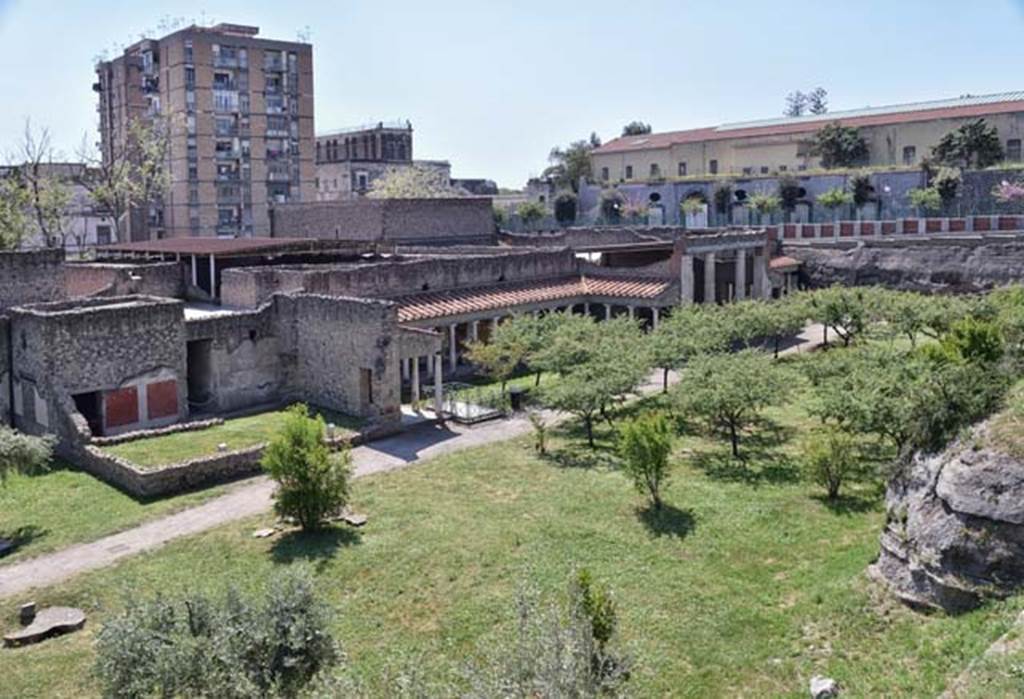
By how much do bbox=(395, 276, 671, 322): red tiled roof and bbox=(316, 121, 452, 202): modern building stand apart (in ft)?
189

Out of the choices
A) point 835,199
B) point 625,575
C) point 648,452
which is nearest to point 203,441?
point 648,452

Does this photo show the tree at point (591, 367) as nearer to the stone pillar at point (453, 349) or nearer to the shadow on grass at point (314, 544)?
the stone pillar at point (453, 349)

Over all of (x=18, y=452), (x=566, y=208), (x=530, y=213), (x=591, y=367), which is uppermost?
(x=566, y=208)

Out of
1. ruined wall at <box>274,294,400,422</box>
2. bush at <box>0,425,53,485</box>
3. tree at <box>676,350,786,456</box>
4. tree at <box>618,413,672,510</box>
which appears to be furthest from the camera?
ruined wall at <box>274,294,400,422</box>

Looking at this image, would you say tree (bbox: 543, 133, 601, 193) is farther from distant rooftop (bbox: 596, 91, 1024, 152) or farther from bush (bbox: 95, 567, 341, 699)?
bush (bbox: 95, 567, 341, 699)

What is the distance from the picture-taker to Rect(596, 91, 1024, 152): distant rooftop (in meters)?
70.1

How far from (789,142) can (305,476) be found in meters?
66.9

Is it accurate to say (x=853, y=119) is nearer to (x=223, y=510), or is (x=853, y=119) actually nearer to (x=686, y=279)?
(x=686, y=279)

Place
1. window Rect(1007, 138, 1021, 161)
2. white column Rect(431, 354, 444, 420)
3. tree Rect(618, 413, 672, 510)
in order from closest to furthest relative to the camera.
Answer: tree Rect(618, 413, 672, 510), white column Rect(431, 354, 444, 420), window Rect(1007, 138, 1021, 161)

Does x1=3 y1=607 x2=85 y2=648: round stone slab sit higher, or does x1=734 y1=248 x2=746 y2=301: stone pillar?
x1=734 y1=248 x2=746 y2=301: stone pillar

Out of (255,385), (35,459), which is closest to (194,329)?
(255,385)

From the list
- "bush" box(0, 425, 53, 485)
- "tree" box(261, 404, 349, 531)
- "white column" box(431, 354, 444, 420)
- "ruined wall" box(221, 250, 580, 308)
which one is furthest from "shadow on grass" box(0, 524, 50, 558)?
"ruined wall" box(221, 250, 580, 308)

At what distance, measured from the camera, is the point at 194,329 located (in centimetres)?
3170

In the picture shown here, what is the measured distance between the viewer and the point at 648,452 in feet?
71.0
